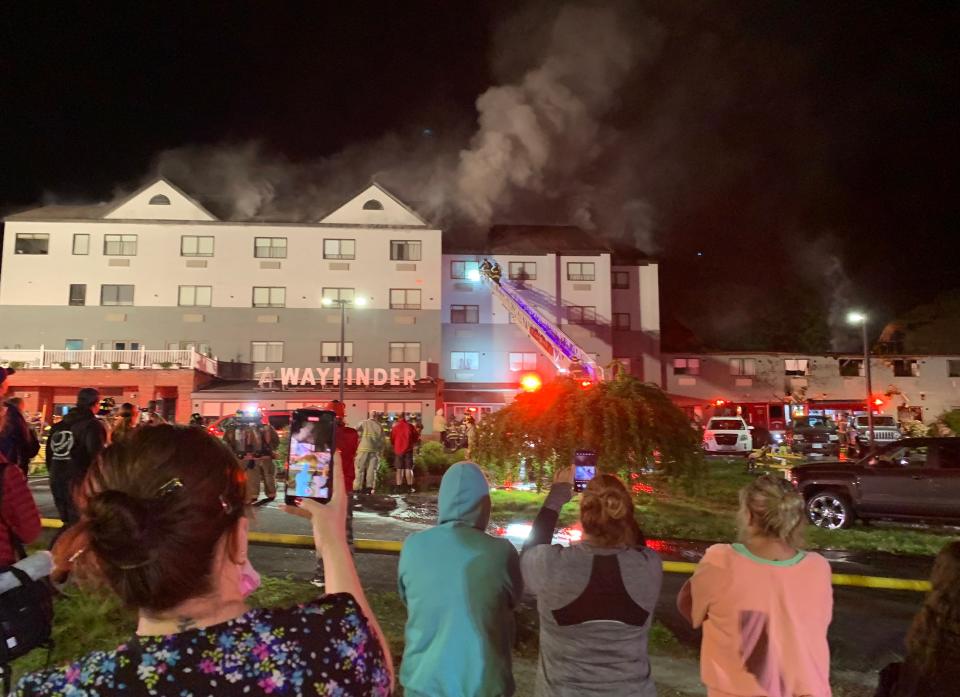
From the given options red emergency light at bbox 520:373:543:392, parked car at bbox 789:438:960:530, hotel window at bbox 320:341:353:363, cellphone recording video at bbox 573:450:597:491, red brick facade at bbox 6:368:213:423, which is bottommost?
parked car at bbox 789:438:960:530

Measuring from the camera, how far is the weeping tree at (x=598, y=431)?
851 centimetres

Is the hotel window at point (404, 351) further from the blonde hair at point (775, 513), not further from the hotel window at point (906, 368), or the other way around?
the blonde hair at point (775, 513)

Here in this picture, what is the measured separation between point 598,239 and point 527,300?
6742 millimetres

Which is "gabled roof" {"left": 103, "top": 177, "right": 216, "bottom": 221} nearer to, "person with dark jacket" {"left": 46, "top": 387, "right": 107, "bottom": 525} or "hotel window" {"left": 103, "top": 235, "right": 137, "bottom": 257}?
"hotel window" {"left": 103, "top": 235, "right": 137, "bottom": 257}

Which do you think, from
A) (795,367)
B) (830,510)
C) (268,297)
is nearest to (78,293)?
(268,297)

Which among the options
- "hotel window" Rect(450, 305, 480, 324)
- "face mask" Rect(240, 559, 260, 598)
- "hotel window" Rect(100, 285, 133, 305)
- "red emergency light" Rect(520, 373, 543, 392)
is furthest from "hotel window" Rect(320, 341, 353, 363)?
"face mask" Rect(240, 559, 260, 598)

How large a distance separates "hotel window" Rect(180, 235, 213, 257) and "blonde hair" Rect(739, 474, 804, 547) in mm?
38592

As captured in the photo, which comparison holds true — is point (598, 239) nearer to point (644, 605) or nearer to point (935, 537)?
point (935, 537)

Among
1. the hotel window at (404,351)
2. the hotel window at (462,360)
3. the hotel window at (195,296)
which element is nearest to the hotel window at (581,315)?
the hotel window at (462,360)

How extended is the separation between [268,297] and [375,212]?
26.0 feet

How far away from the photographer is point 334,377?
35.5 meters

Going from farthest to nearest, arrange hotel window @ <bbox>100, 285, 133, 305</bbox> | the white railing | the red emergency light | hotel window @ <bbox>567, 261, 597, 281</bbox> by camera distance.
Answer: hotel window @ <bbox>567, 261, 597, 281</bbox> < hotel window @ <bbox>100, 285, 133, 305</bbox> < the white railing < the red emergency light

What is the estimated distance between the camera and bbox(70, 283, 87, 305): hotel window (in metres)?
36.6

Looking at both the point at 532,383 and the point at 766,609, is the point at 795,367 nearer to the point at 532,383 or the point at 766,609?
the point at 532,383
